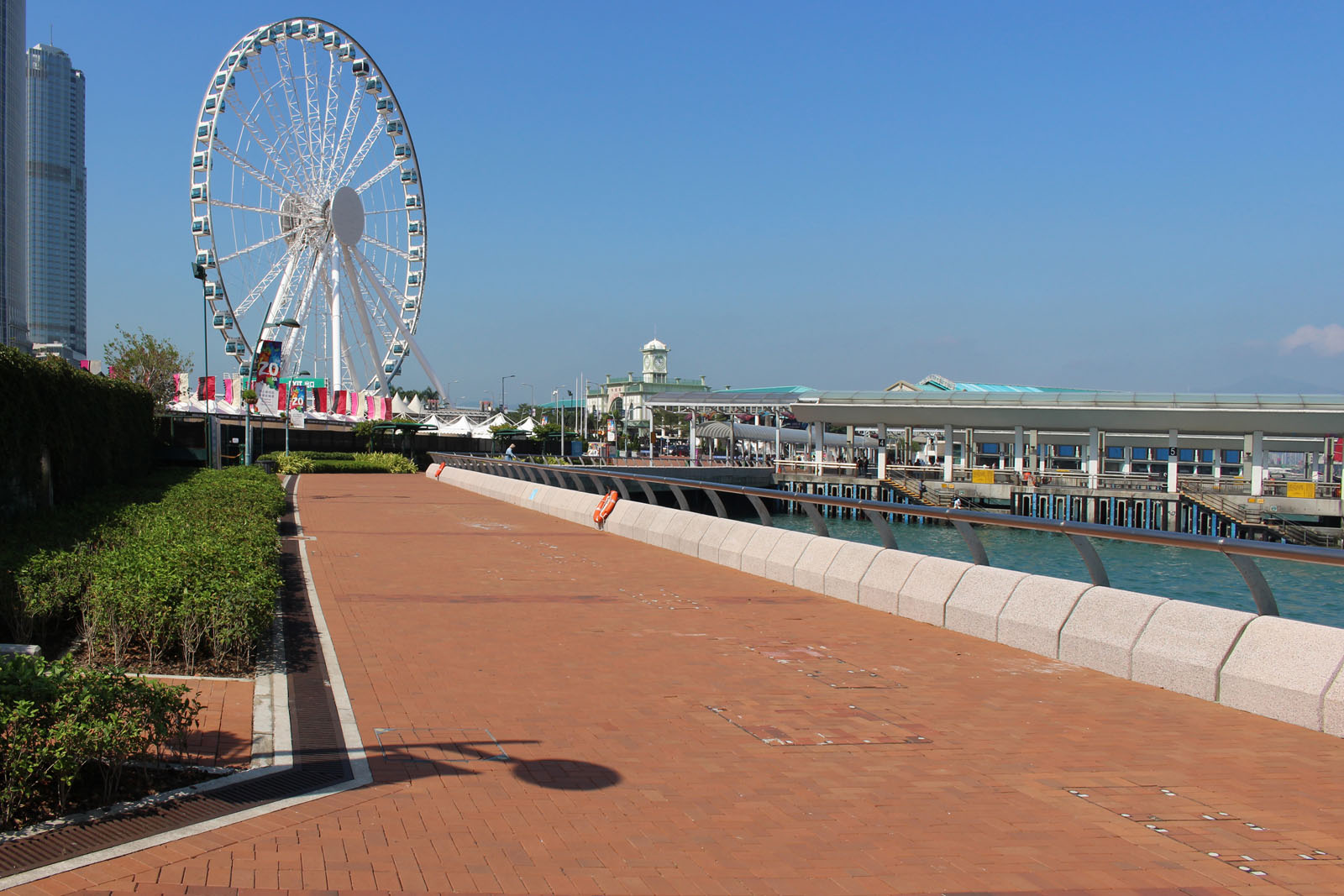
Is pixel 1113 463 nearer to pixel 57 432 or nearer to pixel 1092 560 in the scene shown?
pixel 57 432

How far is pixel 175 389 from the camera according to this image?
65125mm

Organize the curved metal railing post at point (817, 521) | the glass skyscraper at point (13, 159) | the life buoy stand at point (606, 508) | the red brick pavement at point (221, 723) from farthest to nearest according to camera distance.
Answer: the glass skyscraper at point (13, 159)
the life buoy stand at point (606, 508)
the curved metal railing post at point (817, 521)
the red brick pavement at point (221, 723)

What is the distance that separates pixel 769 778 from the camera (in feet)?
19.5

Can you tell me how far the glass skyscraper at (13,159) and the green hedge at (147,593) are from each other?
181 meters

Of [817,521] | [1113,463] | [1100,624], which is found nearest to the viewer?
[1100,624]

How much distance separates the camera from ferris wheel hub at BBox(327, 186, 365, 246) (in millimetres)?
61719

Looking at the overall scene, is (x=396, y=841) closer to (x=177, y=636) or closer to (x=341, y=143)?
(x=177, y=636)

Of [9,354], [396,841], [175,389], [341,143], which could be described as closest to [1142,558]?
[9,354]

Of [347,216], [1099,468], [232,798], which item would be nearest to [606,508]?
[232,798]

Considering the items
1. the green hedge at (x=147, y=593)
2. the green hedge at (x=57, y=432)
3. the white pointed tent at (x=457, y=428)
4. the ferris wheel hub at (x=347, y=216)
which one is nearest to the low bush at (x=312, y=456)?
the ferris wheel hub at (x=347, y=216)

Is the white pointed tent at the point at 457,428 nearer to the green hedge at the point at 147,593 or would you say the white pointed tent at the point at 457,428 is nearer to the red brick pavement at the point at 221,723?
the green hedge at the point at 147,593

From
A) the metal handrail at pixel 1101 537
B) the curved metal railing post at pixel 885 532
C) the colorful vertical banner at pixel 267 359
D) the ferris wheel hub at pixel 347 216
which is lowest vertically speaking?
the curved metal railing post at pixel 885 532

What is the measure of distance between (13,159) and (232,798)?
215 m

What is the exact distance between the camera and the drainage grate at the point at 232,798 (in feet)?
15.3
